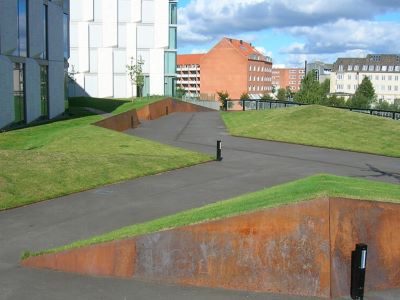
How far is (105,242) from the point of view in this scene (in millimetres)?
8086

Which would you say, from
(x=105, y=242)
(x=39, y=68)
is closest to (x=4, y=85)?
(x=39, y=68)

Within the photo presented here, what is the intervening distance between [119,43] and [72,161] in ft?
170

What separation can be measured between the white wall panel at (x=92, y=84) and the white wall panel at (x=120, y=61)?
2.89m

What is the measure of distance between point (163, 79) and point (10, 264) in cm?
5837

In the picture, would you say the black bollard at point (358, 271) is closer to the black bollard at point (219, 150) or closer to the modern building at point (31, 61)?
the black bollard at point (219, 150)

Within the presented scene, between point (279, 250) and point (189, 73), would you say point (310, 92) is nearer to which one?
point (279, 250)

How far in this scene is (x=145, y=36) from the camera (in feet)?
216

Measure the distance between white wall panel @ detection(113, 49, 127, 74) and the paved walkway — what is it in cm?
4300

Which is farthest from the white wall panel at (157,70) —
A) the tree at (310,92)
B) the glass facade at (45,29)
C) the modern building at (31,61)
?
the glass facade at (45,29)

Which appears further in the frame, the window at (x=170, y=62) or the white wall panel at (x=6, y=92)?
the window at (x=170, y=62)

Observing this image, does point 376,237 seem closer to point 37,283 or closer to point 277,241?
A: point 277,241

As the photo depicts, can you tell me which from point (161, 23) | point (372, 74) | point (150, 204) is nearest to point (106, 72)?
point (161, 23)

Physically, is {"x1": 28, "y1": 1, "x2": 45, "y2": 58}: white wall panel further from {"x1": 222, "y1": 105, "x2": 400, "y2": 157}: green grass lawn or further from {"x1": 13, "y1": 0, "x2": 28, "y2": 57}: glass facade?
{"x1": 222, "y1": 105, "x2": 400, "y2": 157}: green grass lawn

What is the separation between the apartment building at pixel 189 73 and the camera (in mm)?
177750
